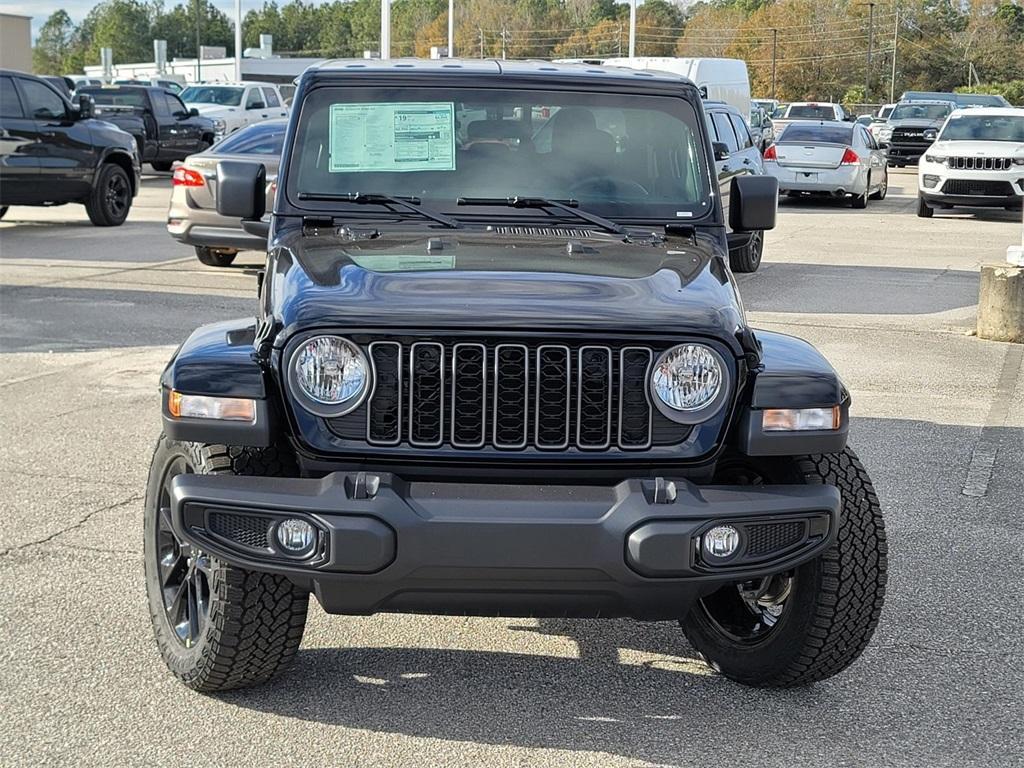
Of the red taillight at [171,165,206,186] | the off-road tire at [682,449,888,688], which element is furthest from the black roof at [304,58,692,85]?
the red taillight at [171,165,206,186]

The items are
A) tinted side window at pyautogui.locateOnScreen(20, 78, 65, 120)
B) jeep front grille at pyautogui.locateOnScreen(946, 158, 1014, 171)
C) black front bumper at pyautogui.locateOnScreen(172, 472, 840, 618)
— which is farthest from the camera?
jeep front grille at pyautogui.locateOnScreen(946, 158, 1014, 171)

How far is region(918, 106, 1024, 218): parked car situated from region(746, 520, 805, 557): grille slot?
1986 centimetres

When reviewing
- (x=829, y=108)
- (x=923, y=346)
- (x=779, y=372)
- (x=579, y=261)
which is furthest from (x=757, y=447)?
(x=829, y=108)

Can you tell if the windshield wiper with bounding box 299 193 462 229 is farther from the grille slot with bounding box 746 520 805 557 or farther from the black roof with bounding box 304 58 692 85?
the grille slot with bounding box 746 520 805 557

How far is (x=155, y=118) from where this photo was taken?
29.1 meters

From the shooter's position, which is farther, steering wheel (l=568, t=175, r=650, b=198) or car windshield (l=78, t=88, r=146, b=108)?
car windshield (l=78, t=88, r=146, b=108)

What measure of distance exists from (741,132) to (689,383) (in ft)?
42.7

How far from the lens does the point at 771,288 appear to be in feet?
47.8

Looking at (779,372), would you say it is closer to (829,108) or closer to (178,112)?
(178,112)

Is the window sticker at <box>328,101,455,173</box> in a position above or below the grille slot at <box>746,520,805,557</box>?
above

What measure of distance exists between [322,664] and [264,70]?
94180mm

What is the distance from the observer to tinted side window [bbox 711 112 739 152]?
616 inches

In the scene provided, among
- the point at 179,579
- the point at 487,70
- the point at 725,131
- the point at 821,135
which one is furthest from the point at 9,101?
the point at 179,579

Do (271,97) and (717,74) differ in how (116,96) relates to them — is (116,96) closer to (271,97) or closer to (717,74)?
(271,97)
